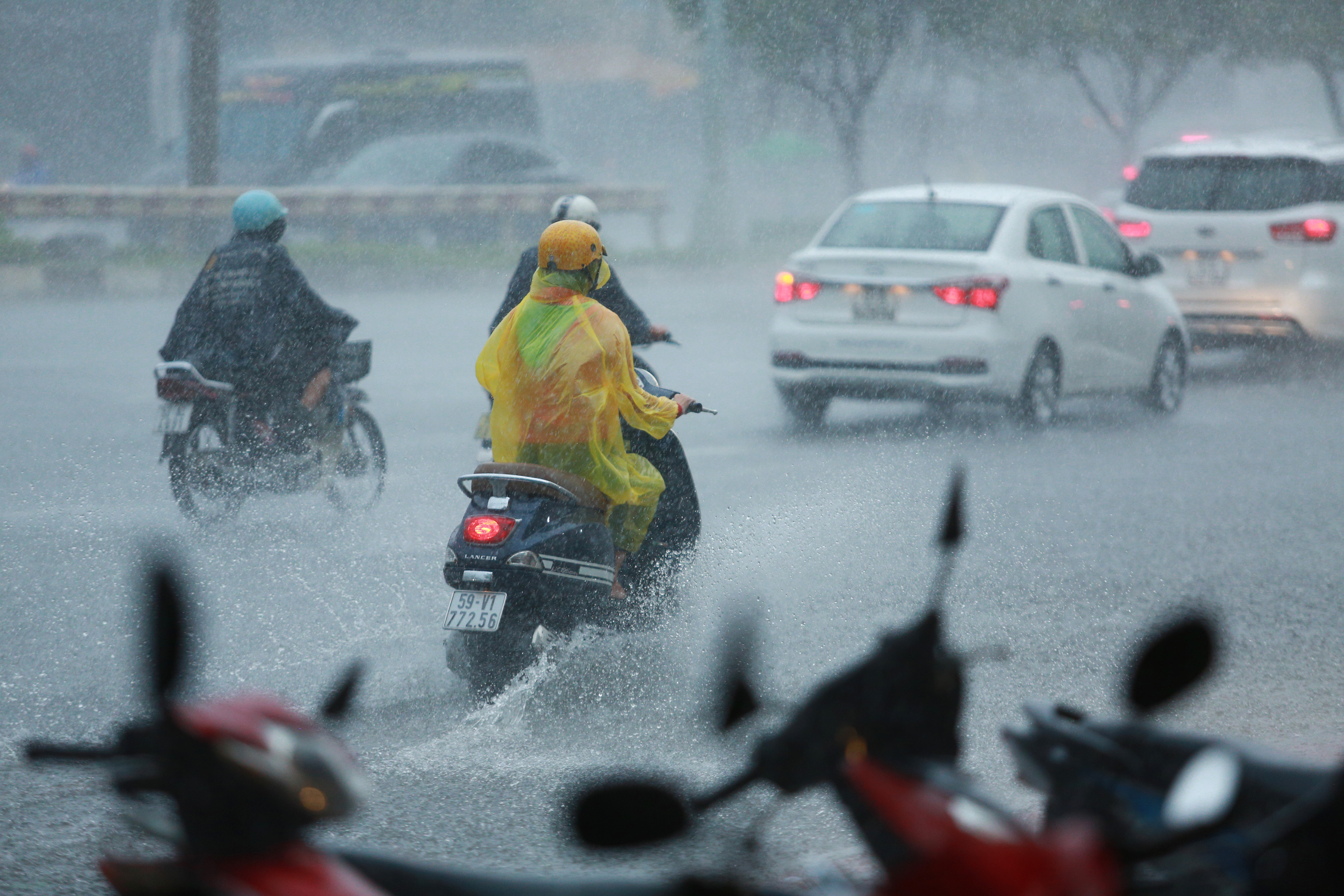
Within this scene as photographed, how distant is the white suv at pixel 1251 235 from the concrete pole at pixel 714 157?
1190 cm

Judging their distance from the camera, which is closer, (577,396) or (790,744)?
(790,744)

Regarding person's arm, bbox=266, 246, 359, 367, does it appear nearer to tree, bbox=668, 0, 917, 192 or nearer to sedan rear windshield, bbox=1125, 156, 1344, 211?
sedan rear windshield, bbox=1125, 156, 1344, 211

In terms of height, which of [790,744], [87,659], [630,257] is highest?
[790,744]

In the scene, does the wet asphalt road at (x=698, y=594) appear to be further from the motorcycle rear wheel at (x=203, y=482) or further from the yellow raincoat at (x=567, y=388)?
the yellow raincoat at (x=567, y=388)

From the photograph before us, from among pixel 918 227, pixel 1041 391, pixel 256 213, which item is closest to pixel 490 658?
pixel 256 213

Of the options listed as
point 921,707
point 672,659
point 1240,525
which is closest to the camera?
point 921,707

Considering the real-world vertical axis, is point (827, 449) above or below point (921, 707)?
below

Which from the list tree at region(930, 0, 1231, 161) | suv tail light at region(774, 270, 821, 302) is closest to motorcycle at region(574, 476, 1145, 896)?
suv tail light at region(774, 270, 821, 302)

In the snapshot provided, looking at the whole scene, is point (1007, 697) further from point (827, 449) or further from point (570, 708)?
point (827, 449)

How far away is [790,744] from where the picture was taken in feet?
6.72

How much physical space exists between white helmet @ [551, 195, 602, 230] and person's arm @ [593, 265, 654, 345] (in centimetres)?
30

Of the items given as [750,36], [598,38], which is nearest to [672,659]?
[750,36]

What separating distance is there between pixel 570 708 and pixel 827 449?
5.52 meters

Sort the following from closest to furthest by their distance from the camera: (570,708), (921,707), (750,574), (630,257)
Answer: (921,707), (570,708), (750,574), (630,257)
